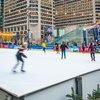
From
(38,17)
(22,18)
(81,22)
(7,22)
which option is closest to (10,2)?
(7,22)

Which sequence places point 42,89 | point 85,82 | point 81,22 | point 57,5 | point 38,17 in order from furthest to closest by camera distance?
point 57,5 < point 81,22 < point 38,17 < point 85,82 < point 42,89

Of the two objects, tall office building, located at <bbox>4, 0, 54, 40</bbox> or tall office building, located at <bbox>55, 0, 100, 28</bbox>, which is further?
tall office building, located at <bbox>55, 0, 100, 28</bbox>

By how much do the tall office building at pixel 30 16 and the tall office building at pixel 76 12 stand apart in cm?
1877

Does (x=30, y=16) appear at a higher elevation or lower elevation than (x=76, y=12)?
lower

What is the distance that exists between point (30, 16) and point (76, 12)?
130 ft

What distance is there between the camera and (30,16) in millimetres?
99938

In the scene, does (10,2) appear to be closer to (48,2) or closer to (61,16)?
(48,2)

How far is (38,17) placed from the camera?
336ft

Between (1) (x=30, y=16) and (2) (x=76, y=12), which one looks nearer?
(1) (x=30, y=16)

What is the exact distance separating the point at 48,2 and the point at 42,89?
11193 centimetres

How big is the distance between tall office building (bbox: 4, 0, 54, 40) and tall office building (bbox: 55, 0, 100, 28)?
1877 centimetres

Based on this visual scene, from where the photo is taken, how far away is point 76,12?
410ft

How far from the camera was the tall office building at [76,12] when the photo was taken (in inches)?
4491

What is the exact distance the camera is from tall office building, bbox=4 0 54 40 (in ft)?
330
